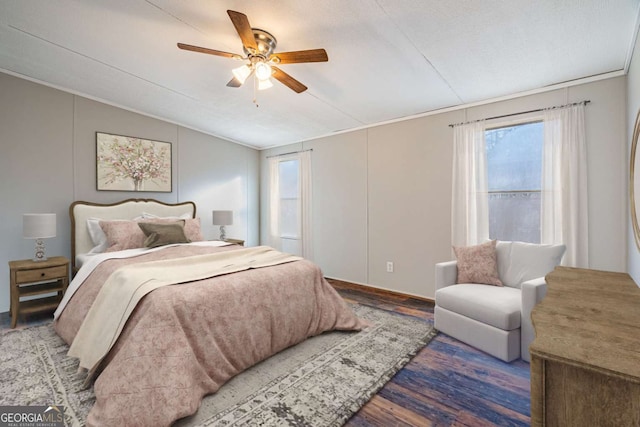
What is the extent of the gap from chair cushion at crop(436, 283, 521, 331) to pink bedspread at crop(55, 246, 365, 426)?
879mm

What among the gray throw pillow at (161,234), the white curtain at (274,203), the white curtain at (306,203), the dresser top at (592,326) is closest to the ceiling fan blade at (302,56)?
the dresser top at (592,326)

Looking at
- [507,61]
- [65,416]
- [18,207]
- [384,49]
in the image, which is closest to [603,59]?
[507,61]

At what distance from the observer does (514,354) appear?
2139 mm

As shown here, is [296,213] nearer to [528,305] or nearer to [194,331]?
[194,331]

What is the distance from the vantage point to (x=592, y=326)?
98 cm

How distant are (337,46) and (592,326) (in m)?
2.30

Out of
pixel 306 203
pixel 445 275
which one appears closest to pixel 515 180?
pixel 445 275

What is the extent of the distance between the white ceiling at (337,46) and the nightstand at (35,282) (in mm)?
1942

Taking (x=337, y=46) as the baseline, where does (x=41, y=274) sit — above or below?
below

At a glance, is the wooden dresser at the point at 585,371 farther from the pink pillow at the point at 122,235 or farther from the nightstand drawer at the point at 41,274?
the nightstand drawer at the point at 41,274

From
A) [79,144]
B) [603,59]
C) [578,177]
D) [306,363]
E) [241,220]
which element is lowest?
[306,363]

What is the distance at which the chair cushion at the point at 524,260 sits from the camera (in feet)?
8.13

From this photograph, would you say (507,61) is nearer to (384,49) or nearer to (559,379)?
(384,49)

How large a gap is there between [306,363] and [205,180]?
3.58m
